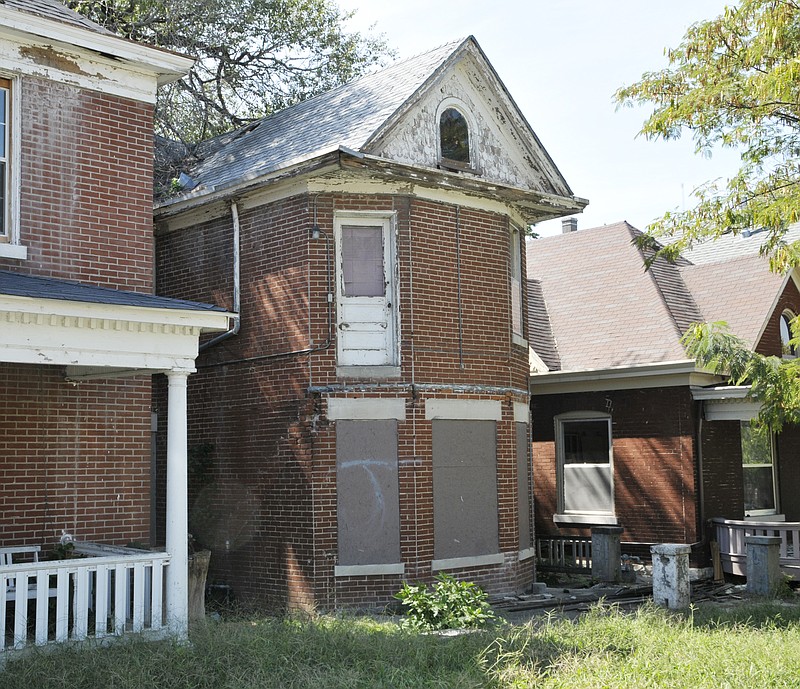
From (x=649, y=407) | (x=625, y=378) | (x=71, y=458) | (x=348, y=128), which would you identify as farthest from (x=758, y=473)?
(x=71, y=458)

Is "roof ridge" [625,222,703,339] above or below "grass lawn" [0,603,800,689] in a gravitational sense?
above

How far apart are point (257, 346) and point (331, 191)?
2.43 m

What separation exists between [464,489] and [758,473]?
7768 millimetres

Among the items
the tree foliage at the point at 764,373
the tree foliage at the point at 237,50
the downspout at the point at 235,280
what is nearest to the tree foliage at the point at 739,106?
the tree foliage at the point at 764,373

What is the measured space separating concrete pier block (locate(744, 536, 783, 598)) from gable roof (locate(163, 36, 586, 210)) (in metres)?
5.77

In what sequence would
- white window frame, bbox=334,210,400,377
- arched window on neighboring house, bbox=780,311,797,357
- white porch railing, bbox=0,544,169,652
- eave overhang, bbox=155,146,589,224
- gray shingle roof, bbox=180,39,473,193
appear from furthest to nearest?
1. arched window on neighboring house, bbox=780,311,797,357
2. gray shingle roof, bbox=180,39,473,193
3. white window frame, bbox=334,210,400,377
4. eave overhang, bbox=155,146,589,224
5. white porch railing, bbox=0,544,169,652

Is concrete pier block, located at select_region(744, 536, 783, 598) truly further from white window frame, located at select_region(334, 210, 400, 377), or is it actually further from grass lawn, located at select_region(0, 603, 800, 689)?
white window frame, located at select_region(334, 210, 400, 377)

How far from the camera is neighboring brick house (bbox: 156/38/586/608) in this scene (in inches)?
516

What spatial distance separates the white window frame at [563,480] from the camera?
704 inches

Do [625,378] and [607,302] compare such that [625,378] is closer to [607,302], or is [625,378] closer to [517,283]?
[607,302]

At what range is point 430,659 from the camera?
28.3 ft

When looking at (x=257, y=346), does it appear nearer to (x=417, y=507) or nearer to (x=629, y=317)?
(x=417, y=507)

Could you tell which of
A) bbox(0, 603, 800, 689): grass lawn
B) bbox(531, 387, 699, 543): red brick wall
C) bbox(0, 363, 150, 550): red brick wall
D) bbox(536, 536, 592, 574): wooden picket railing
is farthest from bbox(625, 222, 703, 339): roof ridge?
bbox(0, 363, 150, 550): red brick wall

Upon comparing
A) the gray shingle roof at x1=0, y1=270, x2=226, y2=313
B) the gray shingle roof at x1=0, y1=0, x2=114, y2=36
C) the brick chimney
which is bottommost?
the gray shingle roof at x1=0, y1=270, x2=226, y2=313
